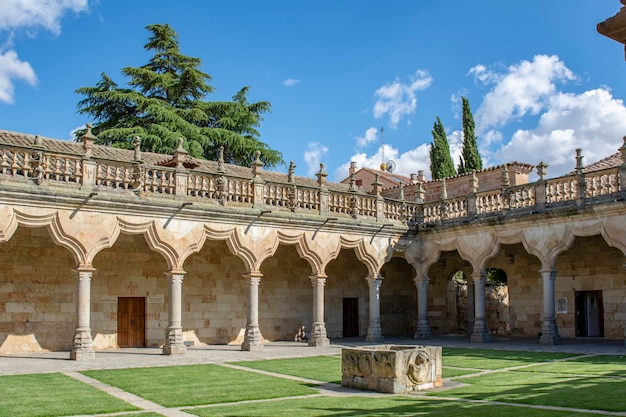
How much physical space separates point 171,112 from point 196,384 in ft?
67.7

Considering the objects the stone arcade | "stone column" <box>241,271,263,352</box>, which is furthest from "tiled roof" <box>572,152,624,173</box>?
"stone column" <box>241,271,263,352</box>

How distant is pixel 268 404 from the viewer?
383 inches

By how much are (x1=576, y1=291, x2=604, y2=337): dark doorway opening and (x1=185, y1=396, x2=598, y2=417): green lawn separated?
14720mm

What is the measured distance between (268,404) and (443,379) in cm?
389

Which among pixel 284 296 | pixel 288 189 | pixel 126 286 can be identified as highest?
pixel 288 189

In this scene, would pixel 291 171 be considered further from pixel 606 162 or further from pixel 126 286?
pixel 606 162

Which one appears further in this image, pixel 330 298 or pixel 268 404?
pixel 330 298

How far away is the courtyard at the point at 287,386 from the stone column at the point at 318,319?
2709 mm

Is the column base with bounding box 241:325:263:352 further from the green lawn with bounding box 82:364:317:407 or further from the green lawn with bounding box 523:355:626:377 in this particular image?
the green lawn with bounding box 523:355:626:377

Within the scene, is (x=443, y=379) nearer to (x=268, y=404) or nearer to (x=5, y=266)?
(x=268, y=404)

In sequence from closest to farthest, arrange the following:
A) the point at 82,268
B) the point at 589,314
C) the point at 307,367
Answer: the point at 307,367, the point at 82,268, the point at 589,314

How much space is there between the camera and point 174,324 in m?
17.6

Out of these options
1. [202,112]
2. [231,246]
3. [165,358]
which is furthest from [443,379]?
[202,112]

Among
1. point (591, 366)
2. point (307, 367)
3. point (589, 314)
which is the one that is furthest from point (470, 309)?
point (307, 367)
